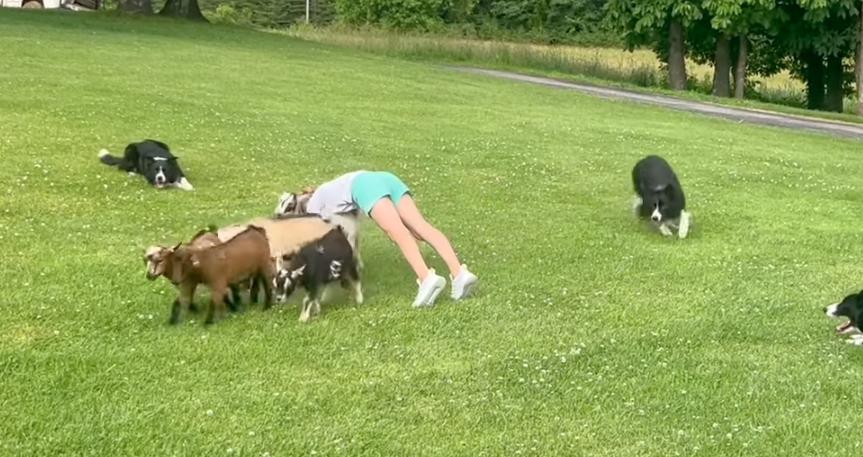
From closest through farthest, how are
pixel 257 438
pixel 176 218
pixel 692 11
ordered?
pixel 257 438
pixel 176 218
pixel 692 11

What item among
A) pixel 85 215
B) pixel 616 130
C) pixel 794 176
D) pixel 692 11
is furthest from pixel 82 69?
pixel 692 11

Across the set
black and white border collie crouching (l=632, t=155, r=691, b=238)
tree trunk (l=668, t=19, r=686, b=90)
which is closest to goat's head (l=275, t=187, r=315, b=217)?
black and white border collie crouching (l=632, t=155, r=691, b=238)

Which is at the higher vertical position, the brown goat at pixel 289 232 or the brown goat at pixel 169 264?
the brown goat at pixel 289 232

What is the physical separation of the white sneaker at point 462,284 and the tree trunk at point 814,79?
104ft

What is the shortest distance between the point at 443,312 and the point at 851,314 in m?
2.90

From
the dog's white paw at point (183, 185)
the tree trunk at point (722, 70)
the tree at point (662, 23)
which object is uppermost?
the tree at point (662, 23)

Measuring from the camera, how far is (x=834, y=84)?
35938mm

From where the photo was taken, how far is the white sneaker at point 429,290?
23.6 feet

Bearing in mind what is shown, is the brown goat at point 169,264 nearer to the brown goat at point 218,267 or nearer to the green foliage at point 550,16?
the brown goat at point 218,267

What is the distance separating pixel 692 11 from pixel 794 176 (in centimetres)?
1962

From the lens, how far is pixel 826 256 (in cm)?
981

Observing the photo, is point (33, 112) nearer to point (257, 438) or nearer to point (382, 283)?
point (382, 283)

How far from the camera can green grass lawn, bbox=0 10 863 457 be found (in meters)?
5.18

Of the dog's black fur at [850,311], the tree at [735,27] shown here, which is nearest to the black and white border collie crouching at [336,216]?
the dog's black fur at [850,311]
